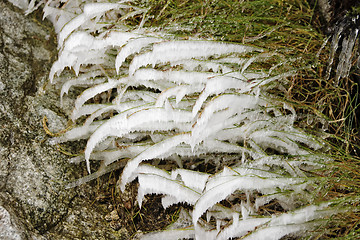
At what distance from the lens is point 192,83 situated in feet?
2.88

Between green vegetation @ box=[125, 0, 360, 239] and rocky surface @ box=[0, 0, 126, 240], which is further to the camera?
green vegetation @ box=[125, 0, 360, 239]

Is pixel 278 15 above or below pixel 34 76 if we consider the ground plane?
above

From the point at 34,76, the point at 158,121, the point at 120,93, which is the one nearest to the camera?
the point at 158,121

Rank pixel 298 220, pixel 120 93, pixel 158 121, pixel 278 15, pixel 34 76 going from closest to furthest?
1. pixel 298 220
2. pixel 158 121
3. pixel 120 93
4. pixel 34 76
5. pixel 278 15

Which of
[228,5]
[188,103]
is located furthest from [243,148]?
[228,5]

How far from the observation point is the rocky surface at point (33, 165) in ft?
2.69

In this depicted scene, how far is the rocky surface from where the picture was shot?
2.69 ft

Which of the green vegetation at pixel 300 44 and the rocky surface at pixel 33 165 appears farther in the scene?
the green vegetation at pixel 300 44

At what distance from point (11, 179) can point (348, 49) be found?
41.7 inches

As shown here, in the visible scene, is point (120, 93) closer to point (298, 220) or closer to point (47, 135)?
point (47, 135)

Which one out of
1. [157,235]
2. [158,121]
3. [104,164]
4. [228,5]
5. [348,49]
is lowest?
[157,235]

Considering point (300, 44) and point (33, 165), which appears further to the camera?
point (300, 44)

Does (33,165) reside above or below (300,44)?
below

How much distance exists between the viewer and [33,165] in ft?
3.02
